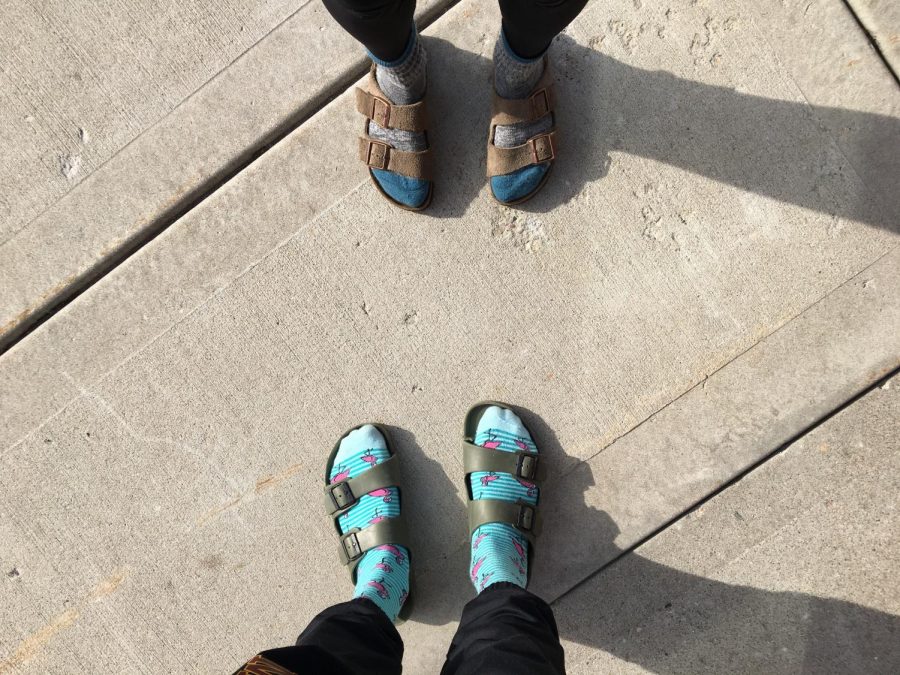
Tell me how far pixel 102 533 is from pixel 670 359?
71.8 inches

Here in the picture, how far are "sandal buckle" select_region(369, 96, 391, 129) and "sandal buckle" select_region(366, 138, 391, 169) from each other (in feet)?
0.17

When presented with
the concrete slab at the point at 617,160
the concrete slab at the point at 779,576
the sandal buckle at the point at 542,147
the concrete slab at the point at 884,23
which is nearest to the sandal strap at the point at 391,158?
the concrete slab at the point at 617,160

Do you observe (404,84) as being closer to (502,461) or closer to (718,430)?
(502,461)

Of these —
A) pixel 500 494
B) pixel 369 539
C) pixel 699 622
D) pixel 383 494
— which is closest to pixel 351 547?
pixel 369 539

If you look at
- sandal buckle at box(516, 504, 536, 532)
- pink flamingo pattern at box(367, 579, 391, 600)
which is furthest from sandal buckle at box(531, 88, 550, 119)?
pink flamingo pattern at box(367, 579, 391, 600)

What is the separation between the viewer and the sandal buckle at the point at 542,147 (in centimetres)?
164

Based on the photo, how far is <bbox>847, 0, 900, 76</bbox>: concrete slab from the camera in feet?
5.54

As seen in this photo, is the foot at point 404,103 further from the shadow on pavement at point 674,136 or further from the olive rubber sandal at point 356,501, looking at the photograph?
the olive rubber sandal at point 356,501

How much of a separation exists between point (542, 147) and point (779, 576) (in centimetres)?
144

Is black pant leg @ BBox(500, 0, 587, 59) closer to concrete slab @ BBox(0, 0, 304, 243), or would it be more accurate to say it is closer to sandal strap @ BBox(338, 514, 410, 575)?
concrete slab @ BBox(0, 0, 304, 243)

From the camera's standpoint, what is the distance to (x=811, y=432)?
1708 mm

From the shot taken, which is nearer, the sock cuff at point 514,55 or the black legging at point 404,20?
the black legging at point 404,20

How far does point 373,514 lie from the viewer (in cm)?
173

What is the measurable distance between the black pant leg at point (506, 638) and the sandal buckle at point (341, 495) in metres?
0.46
